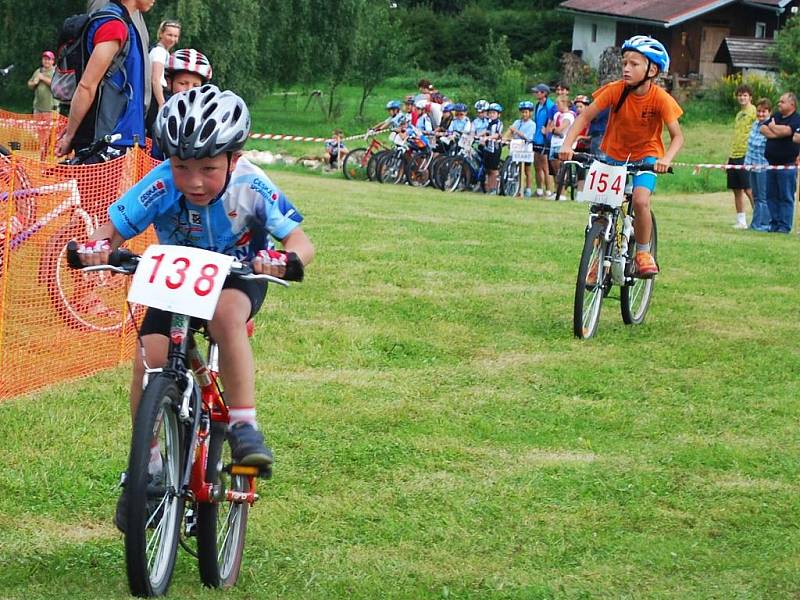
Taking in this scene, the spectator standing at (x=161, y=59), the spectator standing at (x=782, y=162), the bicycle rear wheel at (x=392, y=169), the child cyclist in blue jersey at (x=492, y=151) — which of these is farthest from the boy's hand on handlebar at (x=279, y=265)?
the bicycle rear wheel at (x=392, y=169)

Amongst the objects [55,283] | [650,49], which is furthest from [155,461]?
[650,49]

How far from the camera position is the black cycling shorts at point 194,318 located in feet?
15.9

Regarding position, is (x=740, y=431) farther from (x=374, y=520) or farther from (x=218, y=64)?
(x=218, y=64)

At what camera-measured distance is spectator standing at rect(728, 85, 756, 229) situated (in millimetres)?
21422

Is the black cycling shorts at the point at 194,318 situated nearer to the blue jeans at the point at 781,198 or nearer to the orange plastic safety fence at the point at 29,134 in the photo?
the orange plastic safety fence at the point at 29,134

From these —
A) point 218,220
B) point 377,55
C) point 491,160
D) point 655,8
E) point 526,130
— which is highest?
point 655,8

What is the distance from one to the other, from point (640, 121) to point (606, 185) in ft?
2.10

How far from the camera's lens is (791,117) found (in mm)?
20406

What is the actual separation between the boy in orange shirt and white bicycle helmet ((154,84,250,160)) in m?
5.71

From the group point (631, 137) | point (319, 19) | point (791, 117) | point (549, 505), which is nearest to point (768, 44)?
point (319, 19)

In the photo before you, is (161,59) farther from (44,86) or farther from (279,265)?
(44,86)

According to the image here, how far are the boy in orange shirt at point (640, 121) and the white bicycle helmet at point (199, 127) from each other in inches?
225

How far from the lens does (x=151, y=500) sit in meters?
4.57

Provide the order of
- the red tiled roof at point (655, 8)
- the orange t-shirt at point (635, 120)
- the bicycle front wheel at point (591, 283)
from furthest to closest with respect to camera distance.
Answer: the red tiled roof at point (655, 8), the orange t-shirt at point (635, 120), the bicycle front wheel at point (591, 283)
